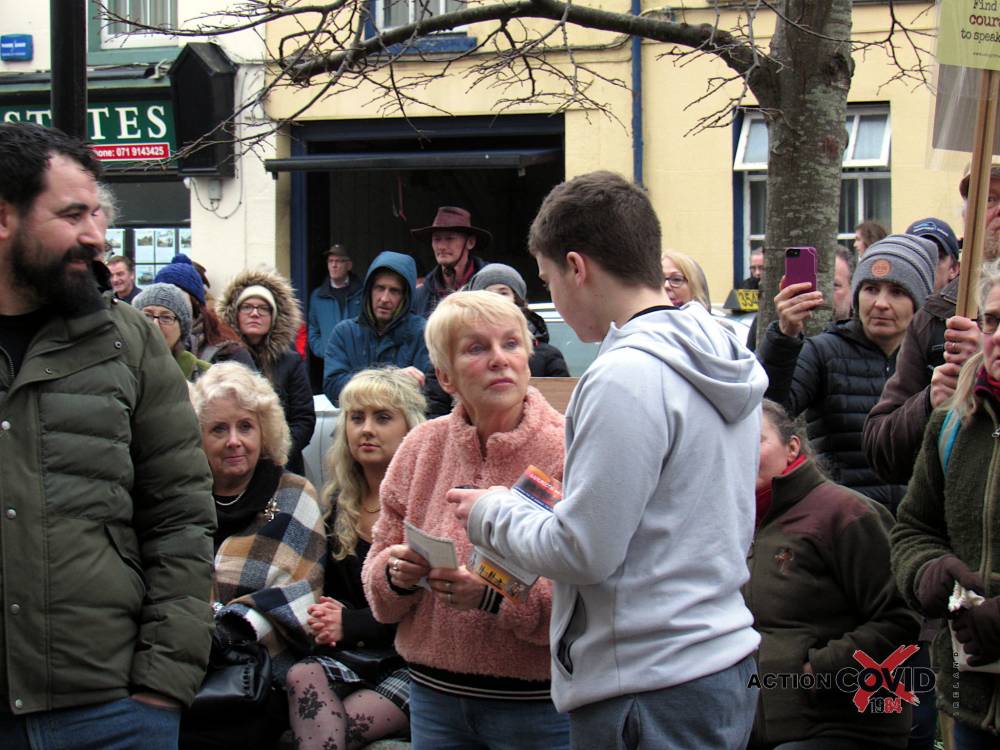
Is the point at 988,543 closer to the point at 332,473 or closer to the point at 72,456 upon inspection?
the point at 72,456

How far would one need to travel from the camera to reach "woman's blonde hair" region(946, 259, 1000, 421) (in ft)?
10.9

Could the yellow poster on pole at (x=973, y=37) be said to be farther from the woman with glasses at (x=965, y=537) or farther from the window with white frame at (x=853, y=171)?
the window with white frame at (x=853, y=171)

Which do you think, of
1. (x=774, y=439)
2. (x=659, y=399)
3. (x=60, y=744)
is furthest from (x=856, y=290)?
(x=60, y=744)

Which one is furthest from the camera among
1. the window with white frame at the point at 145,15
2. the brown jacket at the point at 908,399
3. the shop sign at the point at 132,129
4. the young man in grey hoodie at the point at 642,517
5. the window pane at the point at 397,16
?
the window with white frame at the point at 145,15

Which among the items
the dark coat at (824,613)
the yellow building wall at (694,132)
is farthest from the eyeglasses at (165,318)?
the yellow building wall at (694,132)

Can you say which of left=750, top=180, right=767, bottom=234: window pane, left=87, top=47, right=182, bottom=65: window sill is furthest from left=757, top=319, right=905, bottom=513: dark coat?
left=87, top=47, right=182, bottom=65: window sill

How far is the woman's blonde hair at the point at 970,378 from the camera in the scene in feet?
10.9

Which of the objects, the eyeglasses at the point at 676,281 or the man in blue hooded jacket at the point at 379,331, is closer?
the eyeglasses at the point at 676,281

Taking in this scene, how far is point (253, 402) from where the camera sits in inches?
194

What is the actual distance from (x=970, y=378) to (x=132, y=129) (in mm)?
12539

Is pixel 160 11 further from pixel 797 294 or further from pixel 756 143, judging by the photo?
pixel 797 294

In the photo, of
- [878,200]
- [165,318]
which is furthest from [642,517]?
[878,200]

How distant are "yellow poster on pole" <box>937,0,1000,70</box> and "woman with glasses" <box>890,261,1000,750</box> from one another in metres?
0.67

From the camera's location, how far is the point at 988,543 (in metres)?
3.19
